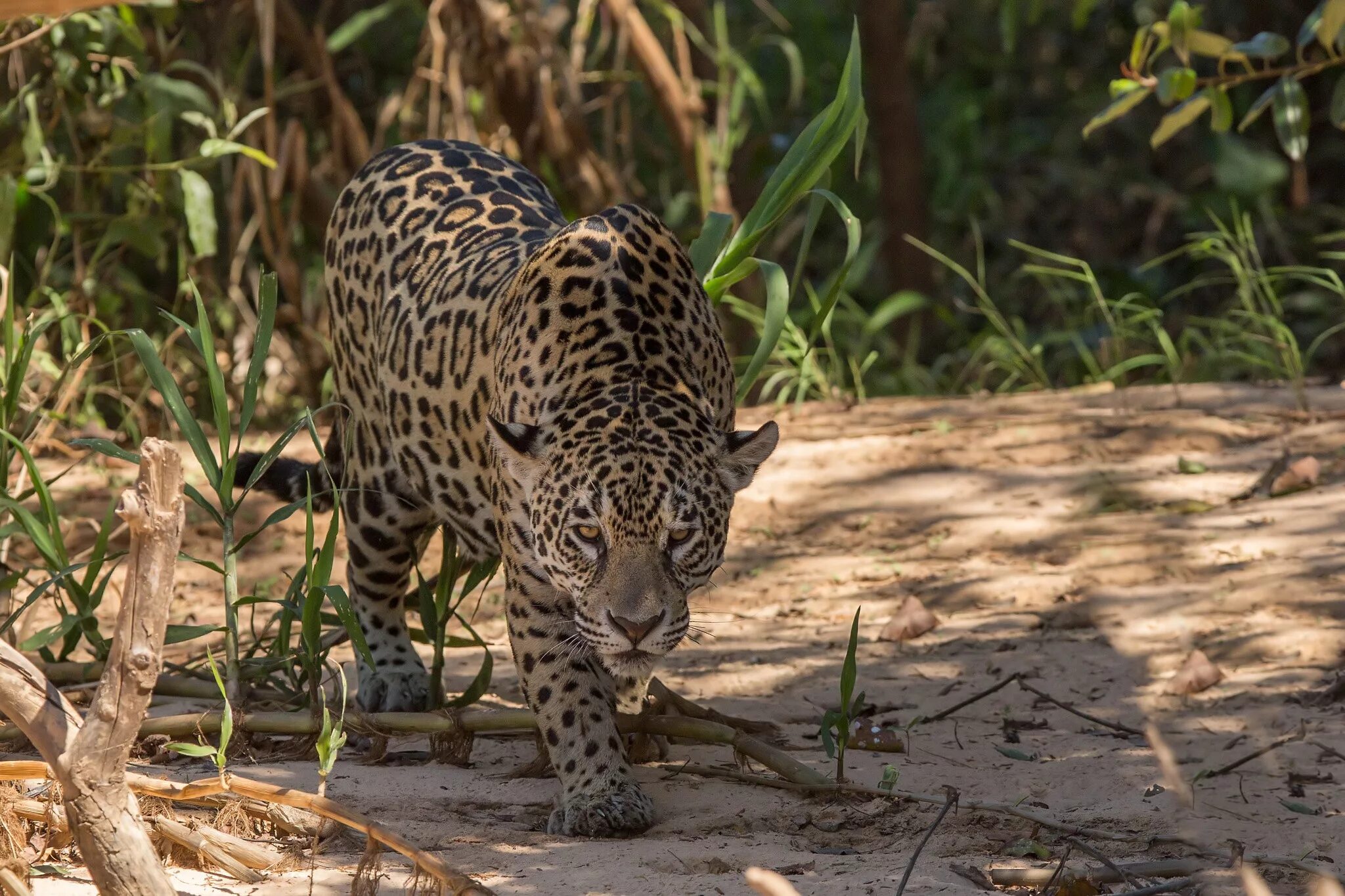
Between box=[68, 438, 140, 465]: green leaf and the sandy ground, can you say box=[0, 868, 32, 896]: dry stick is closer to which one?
the sandy ground

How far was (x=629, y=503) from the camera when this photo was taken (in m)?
3.36

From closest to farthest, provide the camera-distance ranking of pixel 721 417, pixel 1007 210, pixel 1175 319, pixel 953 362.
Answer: pixel 721 417 < pixel 953 362 < pixel 1175 319 < pixel 1007 210

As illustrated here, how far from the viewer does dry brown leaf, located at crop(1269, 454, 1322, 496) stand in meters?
5.31

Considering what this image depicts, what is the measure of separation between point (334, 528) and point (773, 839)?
121 cm

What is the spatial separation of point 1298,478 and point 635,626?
3.00 meters

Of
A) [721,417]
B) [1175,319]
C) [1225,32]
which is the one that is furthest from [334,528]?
[1225,32]

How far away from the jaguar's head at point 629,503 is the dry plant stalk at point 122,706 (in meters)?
1.14

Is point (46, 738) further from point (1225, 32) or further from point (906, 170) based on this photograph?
point (1225, 32)

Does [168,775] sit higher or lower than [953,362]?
higher

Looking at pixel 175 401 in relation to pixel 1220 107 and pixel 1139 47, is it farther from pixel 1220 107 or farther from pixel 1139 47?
pixel 1220 107

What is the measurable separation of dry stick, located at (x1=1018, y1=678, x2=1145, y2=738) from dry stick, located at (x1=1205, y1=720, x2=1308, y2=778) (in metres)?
0.24

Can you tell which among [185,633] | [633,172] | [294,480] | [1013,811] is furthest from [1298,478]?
[633,172]

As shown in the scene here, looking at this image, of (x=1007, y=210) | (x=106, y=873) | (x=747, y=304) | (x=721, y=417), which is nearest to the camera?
(x=106, y=873)

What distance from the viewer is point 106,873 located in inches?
93.7
